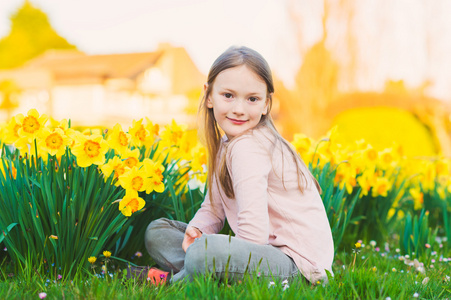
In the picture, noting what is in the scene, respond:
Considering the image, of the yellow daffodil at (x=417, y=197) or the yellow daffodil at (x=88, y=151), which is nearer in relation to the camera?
the yellow daffodil at (x=88, y=151)

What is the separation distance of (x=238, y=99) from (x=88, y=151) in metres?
0.64

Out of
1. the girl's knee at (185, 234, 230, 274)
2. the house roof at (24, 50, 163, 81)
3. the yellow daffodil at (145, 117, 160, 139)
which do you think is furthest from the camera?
the house roof at (24, 50, 163, 81)

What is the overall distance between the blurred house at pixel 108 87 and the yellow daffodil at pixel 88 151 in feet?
69.1

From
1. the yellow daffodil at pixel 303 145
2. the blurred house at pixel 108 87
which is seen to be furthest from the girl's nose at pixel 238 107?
the blurred house at pixel 108 87

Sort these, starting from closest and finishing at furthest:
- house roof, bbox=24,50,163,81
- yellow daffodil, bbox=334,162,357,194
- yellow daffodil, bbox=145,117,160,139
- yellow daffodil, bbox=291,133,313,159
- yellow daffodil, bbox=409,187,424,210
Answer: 1. yellow daffodil, bbox=145,117,160,139
2. yellow daffodil, bbox=334,162,357,194
3. yellow daffodil, bbox=291,133,313,159
4. yellow daffodil, bbox=409,187,424,210
5. house roof, bbox=24,50,163,81

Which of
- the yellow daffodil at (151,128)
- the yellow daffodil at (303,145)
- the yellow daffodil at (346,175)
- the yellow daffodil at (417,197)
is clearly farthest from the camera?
the yellow daffodil at (417,197)

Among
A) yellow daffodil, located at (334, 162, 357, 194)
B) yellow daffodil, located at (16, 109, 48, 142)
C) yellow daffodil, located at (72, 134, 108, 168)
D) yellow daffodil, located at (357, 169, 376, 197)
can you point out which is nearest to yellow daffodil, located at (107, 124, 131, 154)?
yellow daffodil, located at (72, 134, 108, 168)

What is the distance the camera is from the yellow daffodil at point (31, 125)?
6.37 feet

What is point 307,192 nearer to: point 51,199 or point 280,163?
point 280,163

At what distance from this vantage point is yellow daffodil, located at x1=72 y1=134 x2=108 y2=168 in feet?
6.08

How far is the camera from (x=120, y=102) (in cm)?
2508

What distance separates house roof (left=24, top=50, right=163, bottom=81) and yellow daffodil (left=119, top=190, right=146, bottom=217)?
22.7 meters

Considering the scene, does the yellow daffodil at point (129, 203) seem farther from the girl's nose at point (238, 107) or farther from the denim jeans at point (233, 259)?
the girl's nose at point (238, 107)

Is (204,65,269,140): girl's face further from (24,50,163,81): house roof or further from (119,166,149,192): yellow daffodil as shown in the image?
(24,50,163,81): house roof
